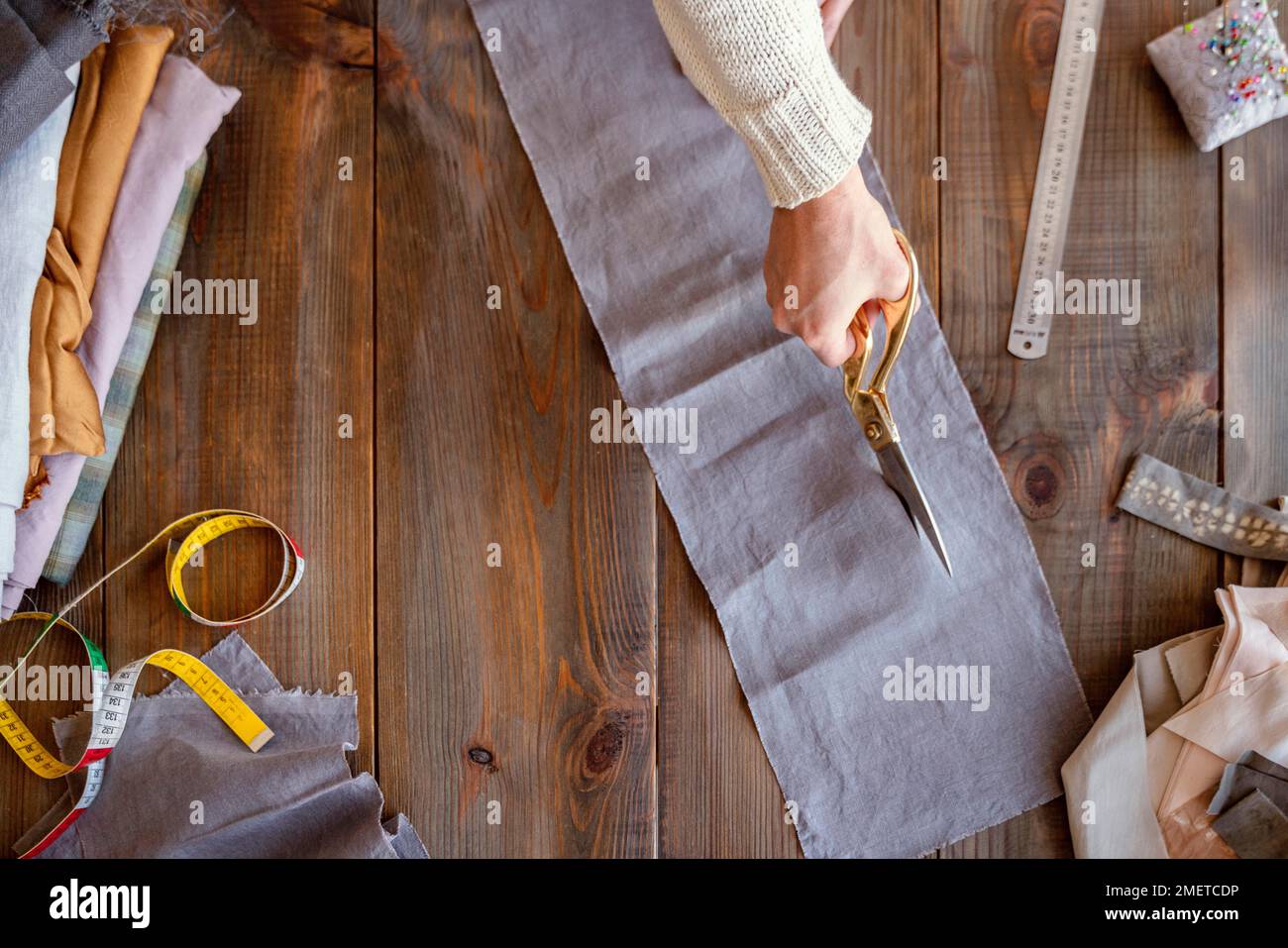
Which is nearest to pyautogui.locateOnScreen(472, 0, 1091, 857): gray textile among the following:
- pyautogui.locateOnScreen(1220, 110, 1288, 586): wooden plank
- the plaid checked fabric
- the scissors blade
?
the scissors blade

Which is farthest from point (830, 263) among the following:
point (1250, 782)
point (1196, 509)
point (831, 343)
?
point (1250, 782)

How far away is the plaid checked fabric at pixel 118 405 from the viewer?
948 millimetres

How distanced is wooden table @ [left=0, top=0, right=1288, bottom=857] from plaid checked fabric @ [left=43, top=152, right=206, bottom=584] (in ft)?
0.07

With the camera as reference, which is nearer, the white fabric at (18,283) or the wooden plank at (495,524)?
the white fabric at (18,283)

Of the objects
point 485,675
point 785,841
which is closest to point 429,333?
point 485,675

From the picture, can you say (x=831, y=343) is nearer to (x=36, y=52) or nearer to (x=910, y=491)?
(x=910, y=491)

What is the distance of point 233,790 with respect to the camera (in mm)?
Answer: 914

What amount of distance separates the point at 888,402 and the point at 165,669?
2.42ft

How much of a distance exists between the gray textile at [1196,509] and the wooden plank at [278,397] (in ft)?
2.42

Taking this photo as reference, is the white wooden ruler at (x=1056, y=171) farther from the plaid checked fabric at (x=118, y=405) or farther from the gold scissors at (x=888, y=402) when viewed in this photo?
the plaid checked fabric at (x=118, y=405)

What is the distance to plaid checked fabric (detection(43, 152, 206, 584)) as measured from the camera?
948 mm

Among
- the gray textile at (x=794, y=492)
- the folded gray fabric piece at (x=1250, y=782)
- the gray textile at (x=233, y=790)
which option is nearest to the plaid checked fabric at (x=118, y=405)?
the gray textile at (x=233, y=790)

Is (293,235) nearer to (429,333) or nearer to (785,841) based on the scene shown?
(429,333)

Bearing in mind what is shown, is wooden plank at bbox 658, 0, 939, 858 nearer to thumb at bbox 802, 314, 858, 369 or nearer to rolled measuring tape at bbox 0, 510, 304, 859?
thumb at bbox 802, 314, 858, 369
